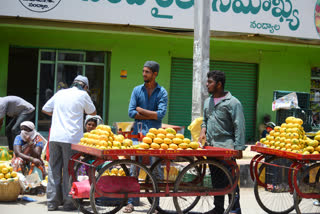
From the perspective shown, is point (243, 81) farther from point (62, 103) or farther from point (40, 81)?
point (62, 103)

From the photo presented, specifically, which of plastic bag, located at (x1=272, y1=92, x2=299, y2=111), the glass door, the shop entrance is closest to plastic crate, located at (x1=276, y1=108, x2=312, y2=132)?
plastic bag, located at (x1=272, y1=92, x2=299, y2=111)

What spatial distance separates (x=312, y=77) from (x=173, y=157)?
12521 mm

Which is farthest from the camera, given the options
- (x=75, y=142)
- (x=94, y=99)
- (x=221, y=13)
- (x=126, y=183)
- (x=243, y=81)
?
(x=243, y=81)

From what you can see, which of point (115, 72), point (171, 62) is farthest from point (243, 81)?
point (115, 72)

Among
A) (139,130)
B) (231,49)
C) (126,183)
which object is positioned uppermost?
(231,49)

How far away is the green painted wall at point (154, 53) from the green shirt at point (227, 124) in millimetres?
7702

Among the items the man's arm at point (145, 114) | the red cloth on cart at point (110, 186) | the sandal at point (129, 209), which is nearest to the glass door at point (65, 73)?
the man's arm at point (145, 114)

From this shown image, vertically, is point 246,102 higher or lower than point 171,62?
lower

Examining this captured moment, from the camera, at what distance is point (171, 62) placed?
15.4m

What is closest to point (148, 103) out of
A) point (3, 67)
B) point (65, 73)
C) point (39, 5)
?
point (39, 5)

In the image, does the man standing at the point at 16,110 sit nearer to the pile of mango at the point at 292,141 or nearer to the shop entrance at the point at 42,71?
the shop entrance at the point at 42,71

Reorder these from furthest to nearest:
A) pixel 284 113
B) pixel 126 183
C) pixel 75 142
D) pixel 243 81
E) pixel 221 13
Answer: pixel 243 81 < pixel 221 13 < pixel 284 113 < pixel 75 142 < pixel 126 183

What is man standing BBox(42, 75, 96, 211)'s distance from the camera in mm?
6504

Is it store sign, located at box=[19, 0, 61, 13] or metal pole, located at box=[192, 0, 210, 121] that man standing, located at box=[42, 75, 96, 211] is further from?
store sign, located at box=[19, 0, 61, 13]
